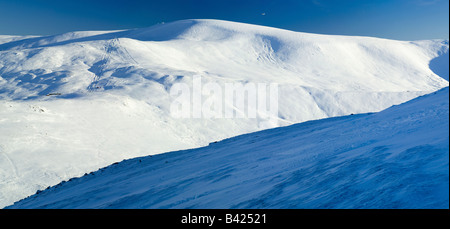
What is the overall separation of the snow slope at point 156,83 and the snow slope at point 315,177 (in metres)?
5.25

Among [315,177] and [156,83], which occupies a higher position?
[156,83]

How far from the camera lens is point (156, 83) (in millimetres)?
A: 27891

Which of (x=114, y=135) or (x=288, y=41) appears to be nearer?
(x=114, y=135)

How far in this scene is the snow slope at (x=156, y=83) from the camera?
15.6 metres

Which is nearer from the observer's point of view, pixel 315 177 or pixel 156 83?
pixel 315 177

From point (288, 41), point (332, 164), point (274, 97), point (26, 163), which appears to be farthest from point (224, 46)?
point (332, 164)

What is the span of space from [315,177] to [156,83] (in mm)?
23660

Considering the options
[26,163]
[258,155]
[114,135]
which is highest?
[114,135]

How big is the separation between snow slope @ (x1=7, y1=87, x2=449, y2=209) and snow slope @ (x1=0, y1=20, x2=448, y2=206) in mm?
5247

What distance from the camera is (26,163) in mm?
13719

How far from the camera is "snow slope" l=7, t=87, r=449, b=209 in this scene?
161 inches

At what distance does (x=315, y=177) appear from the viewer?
18.3 ft
